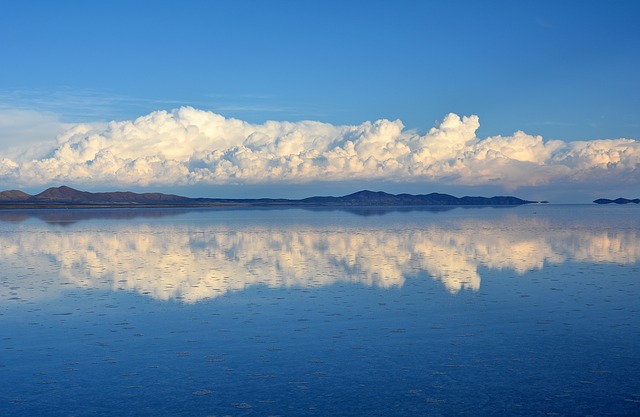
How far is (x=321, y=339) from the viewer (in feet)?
50.6

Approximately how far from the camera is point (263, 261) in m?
32.3

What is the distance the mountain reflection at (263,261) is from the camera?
24.6 m

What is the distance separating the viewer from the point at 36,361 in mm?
13539

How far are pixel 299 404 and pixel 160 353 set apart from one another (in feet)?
15.4

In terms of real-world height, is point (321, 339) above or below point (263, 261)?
below

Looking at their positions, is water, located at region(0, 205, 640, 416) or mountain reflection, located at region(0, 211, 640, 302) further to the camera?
mountain reflection, located at region(0, 211, 640, 302)

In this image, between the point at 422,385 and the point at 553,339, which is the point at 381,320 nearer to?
the point at 553,339

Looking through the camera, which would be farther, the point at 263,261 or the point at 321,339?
the point at 263,261

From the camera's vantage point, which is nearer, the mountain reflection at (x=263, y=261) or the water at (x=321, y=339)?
the water at (x=321, y=339)

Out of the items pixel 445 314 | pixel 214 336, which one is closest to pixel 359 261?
pixel 445 314

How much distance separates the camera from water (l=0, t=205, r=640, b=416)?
11180mm

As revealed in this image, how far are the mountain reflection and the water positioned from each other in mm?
254

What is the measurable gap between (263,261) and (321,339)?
1720 centimetres

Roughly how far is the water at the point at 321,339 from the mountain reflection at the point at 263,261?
0.83ft
